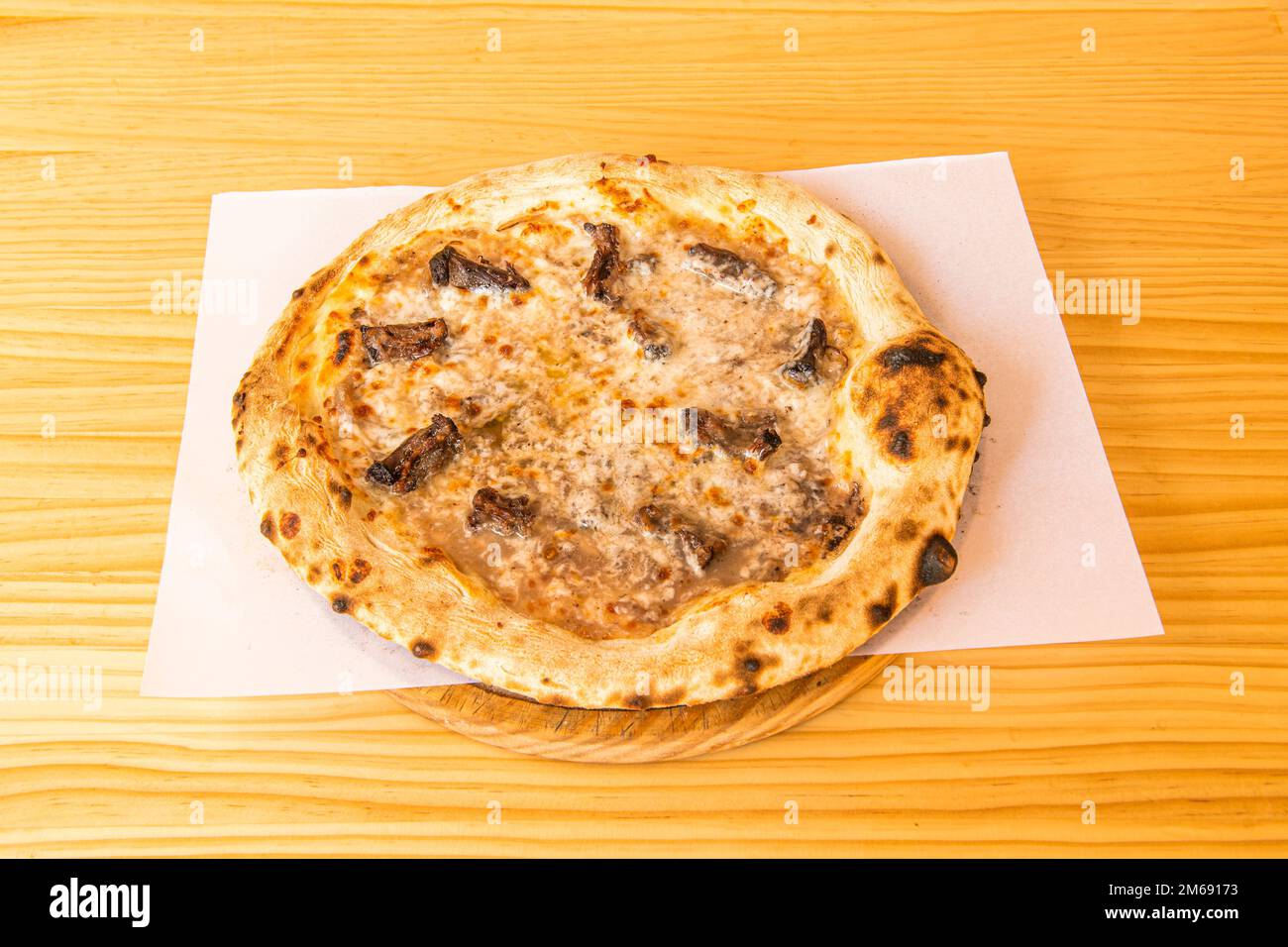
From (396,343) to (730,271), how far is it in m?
1.10

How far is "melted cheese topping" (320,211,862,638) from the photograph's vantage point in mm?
3109

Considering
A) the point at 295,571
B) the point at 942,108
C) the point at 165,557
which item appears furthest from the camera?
the point at 942,108

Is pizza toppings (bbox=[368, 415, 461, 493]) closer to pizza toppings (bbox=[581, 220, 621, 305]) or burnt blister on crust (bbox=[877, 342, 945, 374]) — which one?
pizza toppings (bbox=[581, 220, 621, 305])

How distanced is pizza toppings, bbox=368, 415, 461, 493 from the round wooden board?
2.00 ft

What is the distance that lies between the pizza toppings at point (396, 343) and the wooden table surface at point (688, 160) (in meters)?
0.82

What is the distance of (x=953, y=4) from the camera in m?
5.29

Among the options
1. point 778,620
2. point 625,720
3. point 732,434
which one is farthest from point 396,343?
point 778,620

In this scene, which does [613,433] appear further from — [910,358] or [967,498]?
[967,498]

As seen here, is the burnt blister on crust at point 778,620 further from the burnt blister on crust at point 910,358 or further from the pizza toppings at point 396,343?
the pizza toppings at point 396,343

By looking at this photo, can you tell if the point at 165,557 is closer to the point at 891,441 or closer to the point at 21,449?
the point at 21,449

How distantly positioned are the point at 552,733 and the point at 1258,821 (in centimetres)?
183

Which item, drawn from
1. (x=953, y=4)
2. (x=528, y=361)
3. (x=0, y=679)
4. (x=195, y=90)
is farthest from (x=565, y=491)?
(x=953, y=4)

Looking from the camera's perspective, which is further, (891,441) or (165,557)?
(165,557)

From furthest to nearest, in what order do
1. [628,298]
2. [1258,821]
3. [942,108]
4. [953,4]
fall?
[953,4], [942,108], [628,298], [1258,821]
